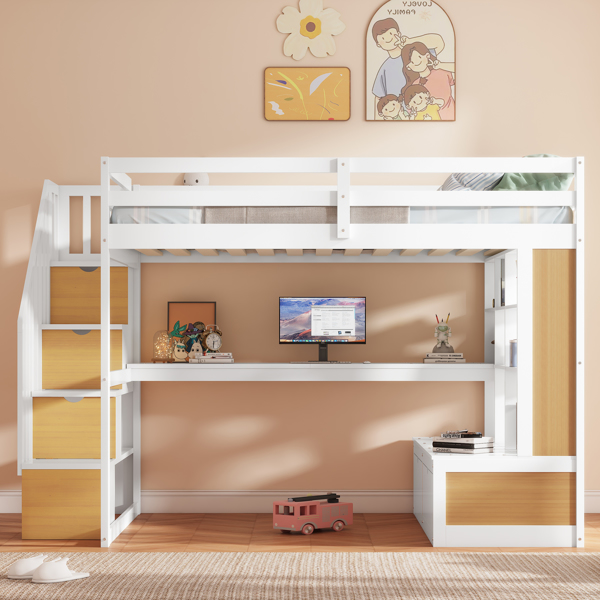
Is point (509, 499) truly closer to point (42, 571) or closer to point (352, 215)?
point (352, 215)

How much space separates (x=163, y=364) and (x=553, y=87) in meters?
2.75

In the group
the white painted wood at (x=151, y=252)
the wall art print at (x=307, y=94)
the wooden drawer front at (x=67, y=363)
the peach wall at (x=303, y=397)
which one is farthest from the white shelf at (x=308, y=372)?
the wall art print at (x=307, y=94)

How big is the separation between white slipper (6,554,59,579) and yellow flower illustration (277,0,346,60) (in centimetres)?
294

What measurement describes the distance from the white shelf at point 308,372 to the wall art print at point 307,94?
4.90ft

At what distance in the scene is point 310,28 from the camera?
3.54m

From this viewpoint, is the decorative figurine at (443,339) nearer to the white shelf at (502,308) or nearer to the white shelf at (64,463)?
the white shelf at (502,308)

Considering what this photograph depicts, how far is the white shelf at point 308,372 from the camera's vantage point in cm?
304

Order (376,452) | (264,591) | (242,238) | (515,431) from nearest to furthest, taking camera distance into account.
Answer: (264,591) → (242,238) → (515,431) → (376,452)

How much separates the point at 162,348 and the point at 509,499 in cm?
196

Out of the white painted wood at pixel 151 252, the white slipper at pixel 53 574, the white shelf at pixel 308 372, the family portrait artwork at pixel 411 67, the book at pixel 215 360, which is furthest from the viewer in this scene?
the family portrait artwork at pixel 411 67

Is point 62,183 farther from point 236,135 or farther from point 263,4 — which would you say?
point 263,4

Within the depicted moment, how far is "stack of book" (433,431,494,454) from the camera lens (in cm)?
282

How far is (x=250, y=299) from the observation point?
138 inches

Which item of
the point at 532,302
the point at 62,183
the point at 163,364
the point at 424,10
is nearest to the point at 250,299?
the point at 163,364
